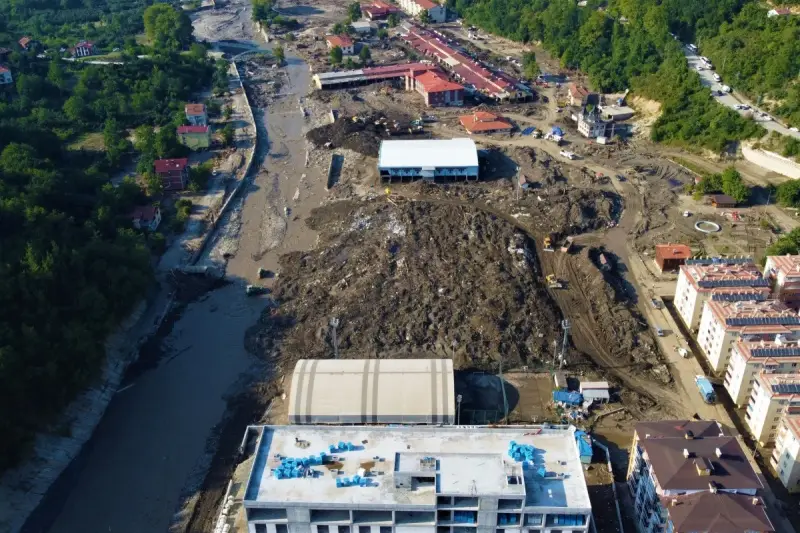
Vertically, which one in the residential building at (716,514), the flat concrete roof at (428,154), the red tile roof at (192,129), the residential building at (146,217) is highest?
the residential building at (716,514)

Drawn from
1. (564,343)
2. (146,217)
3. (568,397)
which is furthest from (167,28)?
(568,397)

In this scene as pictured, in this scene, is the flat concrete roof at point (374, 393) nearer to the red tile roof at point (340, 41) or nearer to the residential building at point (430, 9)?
the red tile roof at point (340, 41)

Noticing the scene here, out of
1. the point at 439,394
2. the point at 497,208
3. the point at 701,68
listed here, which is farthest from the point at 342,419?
the point at 701,68

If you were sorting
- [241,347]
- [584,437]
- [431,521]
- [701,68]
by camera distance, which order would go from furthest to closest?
1. [701,68]
2. [241,347]
3. [584,437]
4. [431,521]

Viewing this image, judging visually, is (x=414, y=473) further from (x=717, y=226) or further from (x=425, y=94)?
(x=425, y=94)

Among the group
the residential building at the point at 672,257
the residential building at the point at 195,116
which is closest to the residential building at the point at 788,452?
the residential building at the point at 672,257

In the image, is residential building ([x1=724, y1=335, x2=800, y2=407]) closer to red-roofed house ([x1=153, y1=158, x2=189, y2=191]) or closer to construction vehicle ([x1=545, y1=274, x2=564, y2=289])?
construction vehicle ([x1=545, y1=274, x2=564, y2=289])
